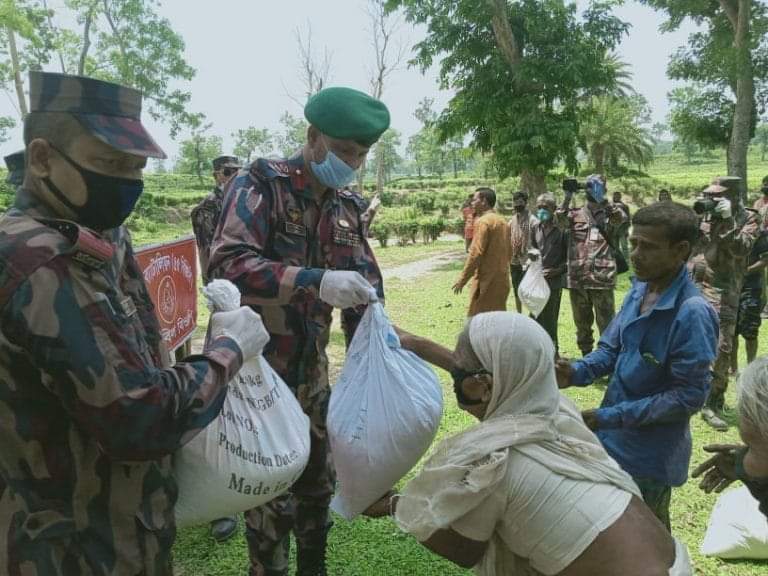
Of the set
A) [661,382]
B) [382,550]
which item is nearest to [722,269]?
[661,382]

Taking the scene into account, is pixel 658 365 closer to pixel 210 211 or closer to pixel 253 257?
pixel 253 257

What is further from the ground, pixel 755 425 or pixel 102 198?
pixel 102 198

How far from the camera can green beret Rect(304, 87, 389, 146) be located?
2.12 metres

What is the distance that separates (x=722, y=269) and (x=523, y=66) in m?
9.30

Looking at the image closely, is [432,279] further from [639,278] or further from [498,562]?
[498,562]

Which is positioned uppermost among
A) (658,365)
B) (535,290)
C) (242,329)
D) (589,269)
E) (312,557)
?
(242,329)

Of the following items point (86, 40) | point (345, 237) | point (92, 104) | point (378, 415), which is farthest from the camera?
point (86, 40)

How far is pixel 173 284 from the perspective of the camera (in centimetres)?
383

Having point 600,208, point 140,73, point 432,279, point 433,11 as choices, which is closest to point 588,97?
point 433,11

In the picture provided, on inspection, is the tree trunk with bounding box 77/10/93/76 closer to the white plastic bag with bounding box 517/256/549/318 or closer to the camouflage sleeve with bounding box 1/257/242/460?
the white plastic bag with bounding box 517/256/549/318

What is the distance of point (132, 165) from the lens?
4.16 ft

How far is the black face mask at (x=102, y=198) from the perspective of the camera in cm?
119

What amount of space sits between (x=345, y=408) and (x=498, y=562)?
0.66 metres

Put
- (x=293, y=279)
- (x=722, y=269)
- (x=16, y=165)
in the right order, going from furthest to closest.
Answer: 1. (x=722, y=269)
2. (x=16, y=165)
3. (x=293, y=279)
